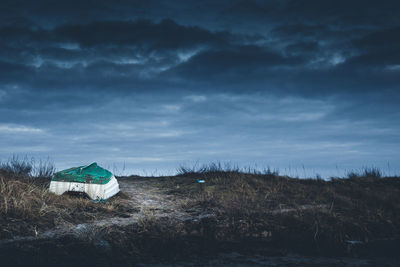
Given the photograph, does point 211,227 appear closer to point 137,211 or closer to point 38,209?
point 137,211

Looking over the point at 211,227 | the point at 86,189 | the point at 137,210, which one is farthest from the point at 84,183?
the point at 211,227

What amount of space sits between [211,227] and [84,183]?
3789 millimetres

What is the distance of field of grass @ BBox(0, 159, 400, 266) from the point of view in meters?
5.29

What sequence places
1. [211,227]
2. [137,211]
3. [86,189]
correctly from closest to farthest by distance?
[211,227] → [137,211] → [86,189]

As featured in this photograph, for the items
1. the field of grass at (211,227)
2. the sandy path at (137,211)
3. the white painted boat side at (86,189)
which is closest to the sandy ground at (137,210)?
the sandy path at (137,211)

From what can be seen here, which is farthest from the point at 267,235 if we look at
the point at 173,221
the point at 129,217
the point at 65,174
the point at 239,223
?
the point at 65,174

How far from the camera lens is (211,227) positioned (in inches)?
254

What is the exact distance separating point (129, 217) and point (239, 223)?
2410 mm

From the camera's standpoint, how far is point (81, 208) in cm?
750

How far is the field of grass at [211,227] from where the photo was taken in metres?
5.29

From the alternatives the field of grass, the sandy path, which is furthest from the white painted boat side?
the sandy path

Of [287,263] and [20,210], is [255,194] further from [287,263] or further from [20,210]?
[20,210]

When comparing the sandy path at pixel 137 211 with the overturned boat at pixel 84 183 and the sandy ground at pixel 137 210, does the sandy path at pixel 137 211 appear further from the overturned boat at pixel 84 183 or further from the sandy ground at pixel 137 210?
the overturned boat at pixel 84 183

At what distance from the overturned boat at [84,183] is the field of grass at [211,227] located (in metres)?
0.35
